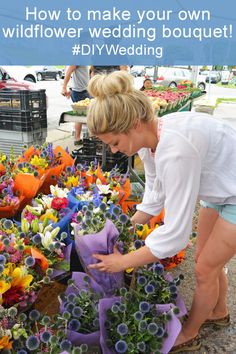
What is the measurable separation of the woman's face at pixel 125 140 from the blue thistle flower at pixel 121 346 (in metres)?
0.72

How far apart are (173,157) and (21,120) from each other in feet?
7.20

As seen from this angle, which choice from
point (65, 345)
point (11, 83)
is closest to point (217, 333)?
point (65, 345)

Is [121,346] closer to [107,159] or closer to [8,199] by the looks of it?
[8,199]

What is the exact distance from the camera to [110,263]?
1.55m

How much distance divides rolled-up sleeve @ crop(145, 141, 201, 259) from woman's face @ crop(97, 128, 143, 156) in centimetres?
14

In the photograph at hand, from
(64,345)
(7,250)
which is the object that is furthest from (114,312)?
(7,250)

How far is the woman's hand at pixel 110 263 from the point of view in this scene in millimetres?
1523

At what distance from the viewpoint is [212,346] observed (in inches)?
79.2

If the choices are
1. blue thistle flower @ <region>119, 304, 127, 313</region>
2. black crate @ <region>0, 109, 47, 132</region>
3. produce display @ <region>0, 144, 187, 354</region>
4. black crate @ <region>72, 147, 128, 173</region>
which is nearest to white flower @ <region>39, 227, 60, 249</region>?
produce display @ <region>0, 144, 187, 354</region>

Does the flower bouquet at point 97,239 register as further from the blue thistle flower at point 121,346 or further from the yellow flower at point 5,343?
the yellow flower at point 5,343

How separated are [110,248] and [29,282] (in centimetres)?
37

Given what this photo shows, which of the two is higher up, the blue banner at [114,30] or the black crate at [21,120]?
the blue banner at [114,30]

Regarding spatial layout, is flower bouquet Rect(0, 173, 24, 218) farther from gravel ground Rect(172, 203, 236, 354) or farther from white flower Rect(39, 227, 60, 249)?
gravel ground Rect(172, 203, 236, 354)

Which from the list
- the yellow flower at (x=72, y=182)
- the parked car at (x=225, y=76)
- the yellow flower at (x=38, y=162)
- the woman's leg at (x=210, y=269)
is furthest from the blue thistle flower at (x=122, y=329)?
the parked car at (x=225, y=76)
